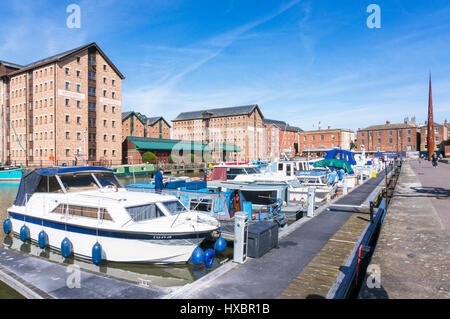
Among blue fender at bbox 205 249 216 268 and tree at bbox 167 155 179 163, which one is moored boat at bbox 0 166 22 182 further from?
blue fender at bbox 205 249 216 268

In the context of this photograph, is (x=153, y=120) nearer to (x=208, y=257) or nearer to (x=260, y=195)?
(x=260, y=195)

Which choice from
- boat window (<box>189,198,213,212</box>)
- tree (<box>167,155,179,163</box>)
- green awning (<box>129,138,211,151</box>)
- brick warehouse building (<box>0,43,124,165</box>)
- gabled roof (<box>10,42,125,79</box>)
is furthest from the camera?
tree (<box>167,155,179,163</box>)

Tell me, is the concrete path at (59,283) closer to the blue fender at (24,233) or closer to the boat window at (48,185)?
the blue fender at (24,233)

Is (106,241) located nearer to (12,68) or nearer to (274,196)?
(274,196)

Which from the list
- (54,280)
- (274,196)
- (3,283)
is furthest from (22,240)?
(274,196)

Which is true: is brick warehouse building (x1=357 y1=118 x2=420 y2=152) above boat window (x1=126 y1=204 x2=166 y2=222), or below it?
above

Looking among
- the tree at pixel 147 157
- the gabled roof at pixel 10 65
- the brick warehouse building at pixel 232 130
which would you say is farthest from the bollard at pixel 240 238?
the brick warehouse building at pixel 232 130

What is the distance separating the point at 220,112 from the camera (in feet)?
337

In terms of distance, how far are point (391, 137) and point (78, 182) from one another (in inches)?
4431

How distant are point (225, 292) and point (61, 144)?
5109 cm

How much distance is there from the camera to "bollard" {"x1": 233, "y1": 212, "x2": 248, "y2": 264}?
9.20 meters

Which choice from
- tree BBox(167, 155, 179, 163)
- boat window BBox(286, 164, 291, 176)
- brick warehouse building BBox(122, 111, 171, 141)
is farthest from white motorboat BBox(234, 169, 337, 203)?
brick warehouse building BBox(122, 111, 171, 141)

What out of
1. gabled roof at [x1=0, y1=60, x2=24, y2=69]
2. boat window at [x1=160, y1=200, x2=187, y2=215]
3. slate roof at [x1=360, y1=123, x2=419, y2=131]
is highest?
gabled roof at [x1=0, y1=60, x2=24, y2=69]

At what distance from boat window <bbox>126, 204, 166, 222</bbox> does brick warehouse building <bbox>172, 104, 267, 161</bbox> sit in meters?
74.8
